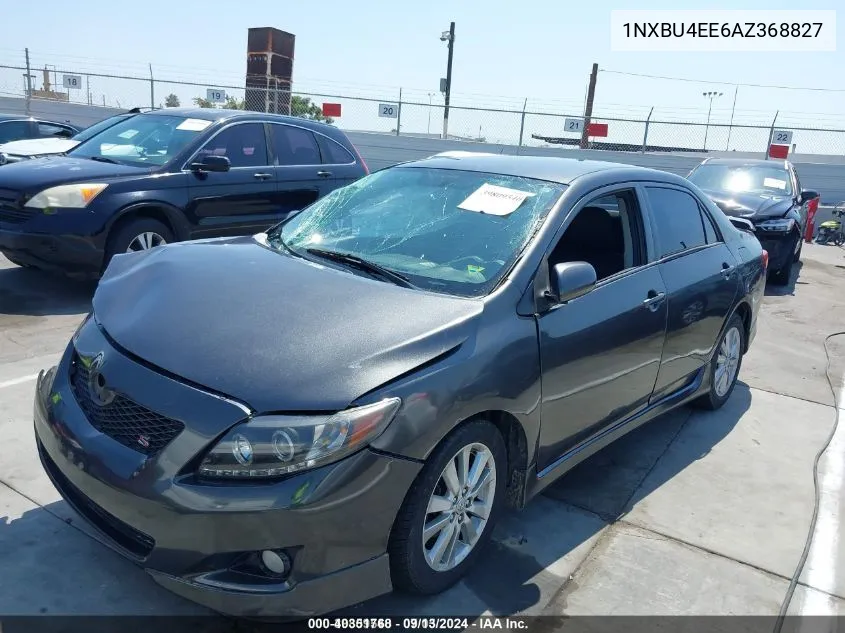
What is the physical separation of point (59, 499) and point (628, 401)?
278 cm

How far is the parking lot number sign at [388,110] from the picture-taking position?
20672 millimetres

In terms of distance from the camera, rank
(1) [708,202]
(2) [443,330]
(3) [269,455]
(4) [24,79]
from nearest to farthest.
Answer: (3) [269,455], (2) [443,330], (1) [708,202], (4) [24,79]

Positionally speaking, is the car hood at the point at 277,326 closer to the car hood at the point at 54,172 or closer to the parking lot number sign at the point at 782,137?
the car hood at the point at 54,172

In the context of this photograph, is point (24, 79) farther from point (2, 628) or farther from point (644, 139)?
point (2, 628)

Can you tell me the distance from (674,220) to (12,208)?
5234 mm

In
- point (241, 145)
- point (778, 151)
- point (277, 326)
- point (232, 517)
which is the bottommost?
point (232, 517)

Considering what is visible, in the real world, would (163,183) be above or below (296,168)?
below

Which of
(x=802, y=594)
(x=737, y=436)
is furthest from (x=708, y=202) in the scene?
(x=802, y=594)

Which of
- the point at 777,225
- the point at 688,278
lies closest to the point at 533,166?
the point at 688,278

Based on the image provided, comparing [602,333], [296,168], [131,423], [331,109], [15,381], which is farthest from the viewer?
[331,109]

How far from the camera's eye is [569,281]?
309 centimetres

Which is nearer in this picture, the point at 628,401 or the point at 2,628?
the point at 2,628

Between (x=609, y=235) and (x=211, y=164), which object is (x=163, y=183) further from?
(x=609, y=235)

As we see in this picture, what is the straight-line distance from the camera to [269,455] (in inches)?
89.7
